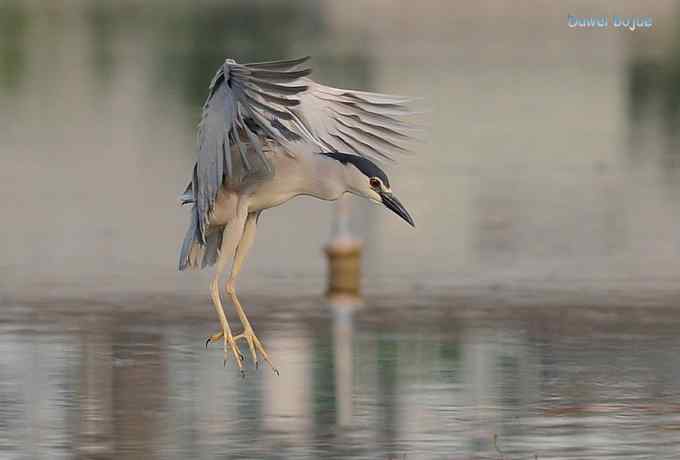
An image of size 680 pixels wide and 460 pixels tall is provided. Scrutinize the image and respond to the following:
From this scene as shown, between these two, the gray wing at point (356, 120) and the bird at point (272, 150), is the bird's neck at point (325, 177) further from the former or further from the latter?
the gray wing at point (356, 120)

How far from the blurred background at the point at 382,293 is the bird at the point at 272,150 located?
93 cm

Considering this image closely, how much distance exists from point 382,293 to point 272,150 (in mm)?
5097

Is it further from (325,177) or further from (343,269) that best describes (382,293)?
(325,177)

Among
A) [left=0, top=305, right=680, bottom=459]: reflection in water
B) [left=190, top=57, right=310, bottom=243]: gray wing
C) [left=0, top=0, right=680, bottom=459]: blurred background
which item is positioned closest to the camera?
[left=0, top=305, right=680, bottom=459]: reflection in water

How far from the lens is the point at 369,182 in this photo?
11.7 metres

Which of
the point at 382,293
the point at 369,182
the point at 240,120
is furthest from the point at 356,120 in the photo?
the point at 382,293

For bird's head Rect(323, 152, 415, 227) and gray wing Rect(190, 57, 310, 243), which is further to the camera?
bird's head Rect(323, 152, 415, 227)

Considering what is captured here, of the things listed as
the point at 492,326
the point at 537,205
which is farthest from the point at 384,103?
the point at 537,205

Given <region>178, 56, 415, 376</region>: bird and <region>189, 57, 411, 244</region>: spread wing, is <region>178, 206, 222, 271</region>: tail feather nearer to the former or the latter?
<region>178, 56, 415, 376</region>: bird

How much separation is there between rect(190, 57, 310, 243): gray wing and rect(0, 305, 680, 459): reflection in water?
3.84 ft

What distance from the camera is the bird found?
11398mm

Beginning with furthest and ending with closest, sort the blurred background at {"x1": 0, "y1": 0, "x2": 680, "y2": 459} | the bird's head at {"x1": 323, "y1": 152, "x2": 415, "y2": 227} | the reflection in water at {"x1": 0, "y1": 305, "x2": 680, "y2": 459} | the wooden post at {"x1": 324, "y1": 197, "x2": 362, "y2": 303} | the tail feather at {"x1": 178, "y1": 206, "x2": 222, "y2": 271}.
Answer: the wooden post at {"x1": 324, "y1": 197, "x2": 362, "y2": 303}, the tail feather at {"x1": 178, "y1": 206, "x2": 222, "y2": 271}, the bird's head at {"x1": 323, "y1": 152, "x2": 415, "y2": 227}, the blurred background at {"x1": 0, "y1": 0, "x2": 680, "y2": 459}, the reflection in water at {"x1": 0, "y1": 305, "x2": 680, "y2": 459}

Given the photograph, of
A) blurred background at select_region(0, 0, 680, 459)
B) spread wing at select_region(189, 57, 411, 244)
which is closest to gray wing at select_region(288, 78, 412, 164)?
spread wing at select_region(189, 57, 411, 244)

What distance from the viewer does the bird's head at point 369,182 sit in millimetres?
11664
